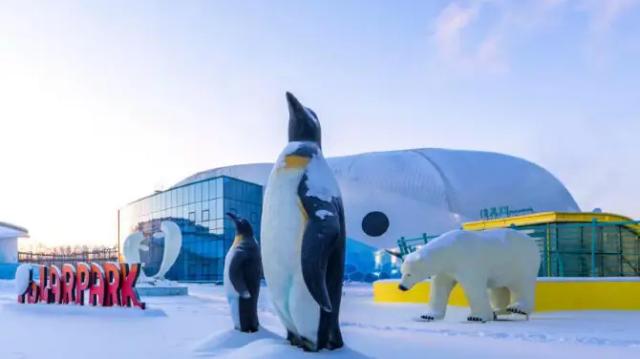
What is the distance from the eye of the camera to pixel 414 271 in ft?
33.1

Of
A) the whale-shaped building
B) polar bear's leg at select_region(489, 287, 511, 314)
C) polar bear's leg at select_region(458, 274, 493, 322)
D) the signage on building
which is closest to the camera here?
polar bear's leg at select_region(458, 274, 493, 322)

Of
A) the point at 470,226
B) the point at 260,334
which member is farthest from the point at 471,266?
the point at 470,226

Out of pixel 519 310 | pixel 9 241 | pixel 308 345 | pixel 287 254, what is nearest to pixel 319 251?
pixel 287 254

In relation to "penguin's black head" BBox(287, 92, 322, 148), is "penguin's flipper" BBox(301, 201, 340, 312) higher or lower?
lower

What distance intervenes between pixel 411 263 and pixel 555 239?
21.8 feet

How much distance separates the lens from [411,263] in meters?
10.1

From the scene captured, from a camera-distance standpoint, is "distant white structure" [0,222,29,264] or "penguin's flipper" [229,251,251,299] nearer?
"penguin's flipper" [229,251,251,299]

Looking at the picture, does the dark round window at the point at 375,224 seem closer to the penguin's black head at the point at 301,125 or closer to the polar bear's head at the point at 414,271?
the polar bear's head at the point at 414,271

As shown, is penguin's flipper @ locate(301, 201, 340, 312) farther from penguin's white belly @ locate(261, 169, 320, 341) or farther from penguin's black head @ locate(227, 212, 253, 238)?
penguin's black head @ locate(227, 212, 253, 238)

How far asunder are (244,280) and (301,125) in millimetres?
2232

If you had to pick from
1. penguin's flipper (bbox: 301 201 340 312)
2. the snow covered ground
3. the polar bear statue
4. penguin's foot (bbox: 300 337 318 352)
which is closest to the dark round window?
the snow covered ground

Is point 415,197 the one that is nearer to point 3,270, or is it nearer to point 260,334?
point 3,270

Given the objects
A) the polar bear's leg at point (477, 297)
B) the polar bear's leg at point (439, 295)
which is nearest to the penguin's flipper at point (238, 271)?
the polar bear's leg at point (439, 295)

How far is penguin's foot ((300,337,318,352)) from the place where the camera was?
552 centimetres
